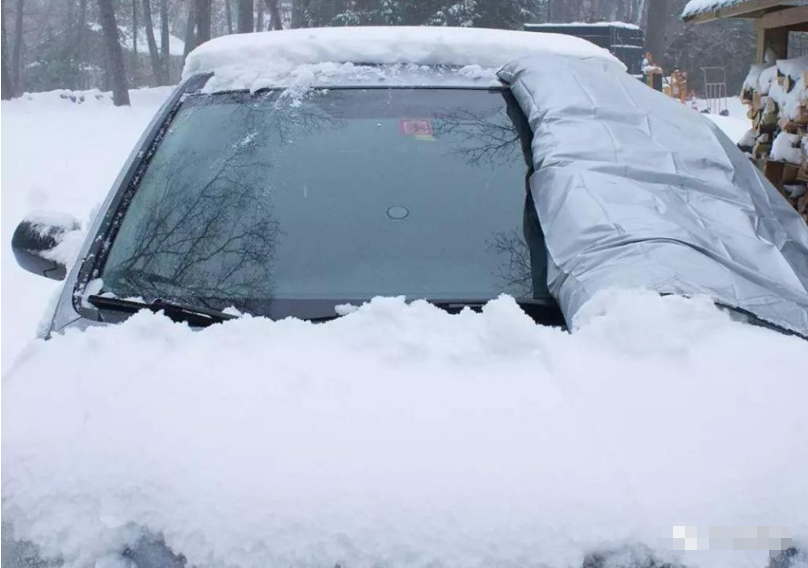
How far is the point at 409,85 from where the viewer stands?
2680mm

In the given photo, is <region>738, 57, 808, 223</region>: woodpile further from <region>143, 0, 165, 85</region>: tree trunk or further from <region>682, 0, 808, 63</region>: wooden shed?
<region>143, 0, 165, 85</region>: tree trunk

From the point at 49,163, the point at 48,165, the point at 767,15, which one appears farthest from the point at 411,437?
the point at 49,163

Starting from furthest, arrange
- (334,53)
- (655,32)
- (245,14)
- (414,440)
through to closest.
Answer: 1. (655,32)
2. (245,14)
3. (334,53)
4. (414,440)

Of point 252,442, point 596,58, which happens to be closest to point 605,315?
point 252,442

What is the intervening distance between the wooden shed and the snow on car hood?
537 cm

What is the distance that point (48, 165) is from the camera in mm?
12922

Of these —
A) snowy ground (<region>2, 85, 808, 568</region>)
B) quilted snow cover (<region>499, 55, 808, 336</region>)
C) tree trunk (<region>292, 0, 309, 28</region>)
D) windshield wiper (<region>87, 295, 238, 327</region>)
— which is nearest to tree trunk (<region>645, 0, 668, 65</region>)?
tree trunk (<region>292, 0, 309, 28</region>)

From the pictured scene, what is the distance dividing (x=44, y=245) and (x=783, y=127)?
544 centimetres

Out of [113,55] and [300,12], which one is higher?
[300,12]

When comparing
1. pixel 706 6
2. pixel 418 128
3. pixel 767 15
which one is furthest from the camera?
pixel 706 6

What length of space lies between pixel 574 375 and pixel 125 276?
1.19 meters

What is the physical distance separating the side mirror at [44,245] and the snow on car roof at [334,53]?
642 mm

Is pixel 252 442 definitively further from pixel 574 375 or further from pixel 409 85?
pixel 409 85

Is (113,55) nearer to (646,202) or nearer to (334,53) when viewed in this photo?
(334,53)
